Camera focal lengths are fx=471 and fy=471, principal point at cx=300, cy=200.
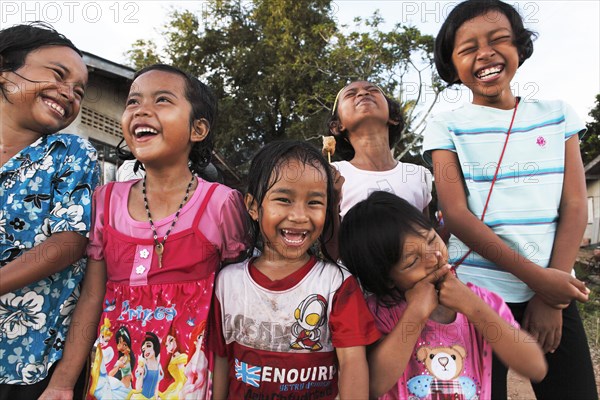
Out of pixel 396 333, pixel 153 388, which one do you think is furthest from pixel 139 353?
pixel 396 333

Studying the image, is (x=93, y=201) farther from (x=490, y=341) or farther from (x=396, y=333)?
(x=490, y=341)

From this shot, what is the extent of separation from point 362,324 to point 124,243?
0.85 m

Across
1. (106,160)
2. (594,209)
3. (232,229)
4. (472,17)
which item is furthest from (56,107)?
(594,209)

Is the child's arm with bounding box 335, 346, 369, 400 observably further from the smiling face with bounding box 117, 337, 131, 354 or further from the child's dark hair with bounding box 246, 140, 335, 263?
the smiling face with bounding box 117, 337, 131, 354

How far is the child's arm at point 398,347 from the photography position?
4.81 ft

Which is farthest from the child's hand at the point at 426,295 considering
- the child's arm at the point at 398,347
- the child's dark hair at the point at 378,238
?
the child's dark hair at the point at 378,238

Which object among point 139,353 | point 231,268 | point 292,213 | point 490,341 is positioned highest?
point 292,213

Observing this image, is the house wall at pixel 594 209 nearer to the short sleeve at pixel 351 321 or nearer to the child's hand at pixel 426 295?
the child's hand at pixel 426 295

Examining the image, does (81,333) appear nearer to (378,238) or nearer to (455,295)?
(378,238)

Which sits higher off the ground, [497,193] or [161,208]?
[497,193]

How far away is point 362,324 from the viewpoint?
149 cm

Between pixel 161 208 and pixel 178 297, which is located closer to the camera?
pixel 178 297

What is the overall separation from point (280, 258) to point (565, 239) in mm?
1021

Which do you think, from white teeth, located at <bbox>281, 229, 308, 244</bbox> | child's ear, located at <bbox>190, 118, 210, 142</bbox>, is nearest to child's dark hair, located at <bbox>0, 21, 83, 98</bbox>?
child's ear, located at <bbox>190, 118, 210, 142</bbox>
